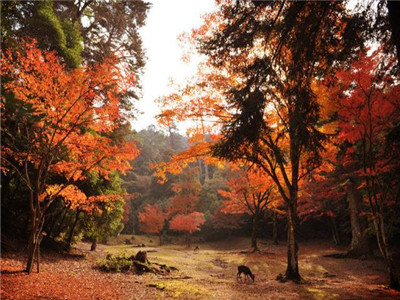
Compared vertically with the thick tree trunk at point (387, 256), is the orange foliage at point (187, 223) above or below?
below

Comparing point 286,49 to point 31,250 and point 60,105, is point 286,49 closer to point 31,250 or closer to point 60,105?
point 60,105

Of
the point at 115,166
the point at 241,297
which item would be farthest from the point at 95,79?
the point at 241,297

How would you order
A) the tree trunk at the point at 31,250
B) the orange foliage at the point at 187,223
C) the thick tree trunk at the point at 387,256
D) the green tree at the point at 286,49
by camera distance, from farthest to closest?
the orange foliage at the point at 187,223 → the tree trunk at the point at 31,250 → the thick tree trunk at the point at 387,256 → the green tree at the point at 286,49

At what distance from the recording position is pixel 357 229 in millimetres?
17172

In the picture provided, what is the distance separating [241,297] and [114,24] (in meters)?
18.1

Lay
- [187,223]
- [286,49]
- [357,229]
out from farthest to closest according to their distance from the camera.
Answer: [187,223]
[357,229]
[286,49]

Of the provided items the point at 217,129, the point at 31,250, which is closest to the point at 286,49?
the point at 217,129

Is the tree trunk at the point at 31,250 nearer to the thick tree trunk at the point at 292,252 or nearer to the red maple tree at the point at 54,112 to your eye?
the red maple tree at the point at 54,112

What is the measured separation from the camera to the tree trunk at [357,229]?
16.4 metres

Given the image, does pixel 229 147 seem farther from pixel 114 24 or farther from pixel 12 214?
pixel 114 24

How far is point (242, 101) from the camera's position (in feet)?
18.7

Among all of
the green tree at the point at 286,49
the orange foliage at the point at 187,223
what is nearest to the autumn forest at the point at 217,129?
the green tree at the point at 286,49

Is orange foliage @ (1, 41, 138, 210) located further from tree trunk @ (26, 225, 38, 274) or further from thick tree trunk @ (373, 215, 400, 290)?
thick tree trunk @ (373, 215, 400, 290)

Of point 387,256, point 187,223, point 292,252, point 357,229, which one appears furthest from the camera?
point 187,223
